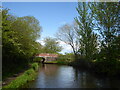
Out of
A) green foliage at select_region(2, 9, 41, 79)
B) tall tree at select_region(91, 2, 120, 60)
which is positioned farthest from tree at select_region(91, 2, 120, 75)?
green foliage at select_region(2, 9, 41, 79)

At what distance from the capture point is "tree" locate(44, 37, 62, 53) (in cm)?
5821

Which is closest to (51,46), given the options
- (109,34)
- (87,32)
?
(87,32)

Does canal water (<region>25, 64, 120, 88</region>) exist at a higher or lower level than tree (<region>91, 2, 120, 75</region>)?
lower

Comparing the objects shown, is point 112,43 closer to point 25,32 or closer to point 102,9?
point 102,9

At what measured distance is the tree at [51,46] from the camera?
2292 inches

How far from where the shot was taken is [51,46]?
59.4m

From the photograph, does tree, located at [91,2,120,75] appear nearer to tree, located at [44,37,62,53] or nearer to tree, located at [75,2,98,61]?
tree, located at [75,2,98,61]

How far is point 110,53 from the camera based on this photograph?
50.5 feet

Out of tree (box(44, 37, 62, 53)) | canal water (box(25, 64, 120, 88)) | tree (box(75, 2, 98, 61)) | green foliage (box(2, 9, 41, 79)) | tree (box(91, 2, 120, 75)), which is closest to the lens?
canal water (box(25, 64, 120, 88))

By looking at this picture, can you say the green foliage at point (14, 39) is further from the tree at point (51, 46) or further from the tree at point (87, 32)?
the tree at point (51, 46)

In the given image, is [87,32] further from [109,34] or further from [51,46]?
[51,46]

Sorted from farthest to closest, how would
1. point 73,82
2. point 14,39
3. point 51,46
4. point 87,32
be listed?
point 51,46 → point 87,32 → point 14,39 → point 73,82

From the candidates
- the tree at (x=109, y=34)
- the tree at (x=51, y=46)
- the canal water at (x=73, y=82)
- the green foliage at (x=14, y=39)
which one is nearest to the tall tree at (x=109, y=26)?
the tree at (x=109, y=34)

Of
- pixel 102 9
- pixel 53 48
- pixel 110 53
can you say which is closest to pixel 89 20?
pixel 102 9
